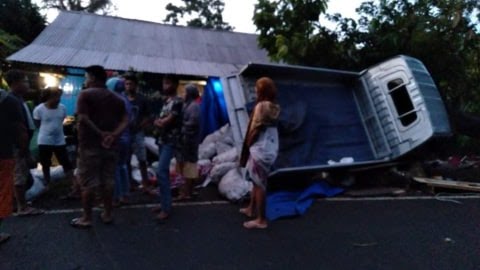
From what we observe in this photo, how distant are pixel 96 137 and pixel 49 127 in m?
1.85

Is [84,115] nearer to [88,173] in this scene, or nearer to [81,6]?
[88,173]

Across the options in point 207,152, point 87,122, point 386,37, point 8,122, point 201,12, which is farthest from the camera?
point 201,12

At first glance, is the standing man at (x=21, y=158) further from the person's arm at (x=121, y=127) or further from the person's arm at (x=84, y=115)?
the person's arm at (x=121, y=127)

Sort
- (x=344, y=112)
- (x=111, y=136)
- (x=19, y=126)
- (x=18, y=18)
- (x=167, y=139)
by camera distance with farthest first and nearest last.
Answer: (x=18, y=18) → (x=344, y=112) → (x=167, y=139) → (x=111, y=136) → (x=19, y=126)

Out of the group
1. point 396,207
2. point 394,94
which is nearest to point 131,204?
point 396,207

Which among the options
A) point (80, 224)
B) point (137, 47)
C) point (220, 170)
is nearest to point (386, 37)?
point (220, 170)

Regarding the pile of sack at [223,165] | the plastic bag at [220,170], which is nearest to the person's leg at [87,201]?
the pile of sack at [223,165]

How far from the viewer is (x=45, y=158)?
236 inches

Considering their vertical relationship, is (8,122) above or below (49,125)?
below

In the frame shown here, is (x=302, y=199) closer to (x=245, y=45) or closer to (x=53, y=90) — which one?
(x=53, y=90)

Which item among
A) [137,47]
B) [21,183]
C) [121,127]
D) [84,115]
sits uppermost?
[137,47]

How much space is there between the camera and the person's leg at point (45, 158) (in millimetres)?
5910

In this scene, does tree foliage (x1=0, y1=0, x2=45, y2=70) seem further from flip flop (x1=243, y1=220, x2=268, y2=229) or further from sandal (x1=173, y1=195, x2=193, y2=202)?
flip flop (x1=243, y1=220, x2=268, y2=229)

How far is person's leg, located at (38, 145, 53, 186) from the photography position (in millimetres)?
5910
